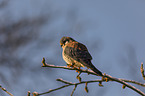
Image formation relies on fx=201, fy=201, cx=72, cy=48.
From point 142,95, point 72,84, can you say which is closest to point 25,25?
point 72,84

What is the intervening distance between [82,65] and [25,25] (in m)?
5.93

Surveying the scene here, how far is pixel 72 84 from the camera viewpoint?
2.22 metres

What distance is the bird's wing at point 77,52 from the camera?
3.44m

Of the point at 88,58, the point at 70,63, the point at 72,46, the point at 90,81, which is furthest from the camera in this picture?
the point at 72,46

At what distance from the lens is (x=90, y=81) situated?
87.3 inches

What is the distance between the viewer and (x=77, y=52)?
3.66 metres

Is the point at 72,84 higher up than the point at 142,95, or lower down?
higher up

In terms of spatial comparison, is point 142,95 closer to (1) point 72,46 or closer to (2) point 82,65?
(2) point 82,65

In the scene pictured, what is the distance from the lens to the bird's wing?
11.3 feet

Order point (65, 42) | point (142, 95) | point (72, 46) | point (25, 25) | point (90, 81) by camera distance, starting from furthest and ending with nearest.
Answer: point (25, 25) → point (65, 42) → point (72, 46) → point (90, 81) → point (142, 95)

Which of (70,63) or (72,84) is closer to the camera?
(72,84)

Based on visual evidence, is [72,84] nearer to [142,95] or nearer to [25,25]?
[142,95]

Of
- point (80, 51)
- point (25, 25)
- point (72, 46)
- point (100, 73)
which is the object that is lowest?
point (100, 73)

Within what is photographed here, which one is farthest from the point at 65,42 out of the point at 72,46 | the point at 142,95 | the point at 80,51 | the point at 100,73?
the point at 142,95
